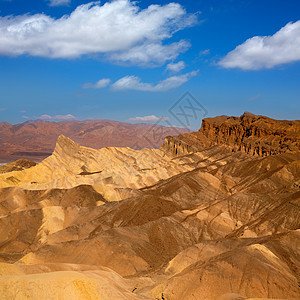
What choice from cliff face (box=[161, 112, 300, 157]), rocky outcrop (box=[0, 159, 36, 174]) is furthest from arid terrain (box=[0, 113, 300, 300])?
rocky outcrop (box=[0, 159, 36, 174])

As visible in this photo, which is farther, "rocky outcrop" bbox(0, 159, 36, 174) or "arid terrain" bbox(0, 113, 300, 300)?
"rocky outcrop" bbox(0, 159, 36, 174)

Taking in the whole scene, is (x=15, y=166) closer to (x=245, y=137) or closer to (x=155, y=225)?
(x=245, y=137)

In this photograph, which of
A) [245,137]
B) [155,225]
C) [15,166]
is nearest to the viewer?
[155,225]

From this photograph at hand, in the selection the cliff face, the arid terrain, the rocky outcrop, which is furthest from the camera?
the rocky outcrop

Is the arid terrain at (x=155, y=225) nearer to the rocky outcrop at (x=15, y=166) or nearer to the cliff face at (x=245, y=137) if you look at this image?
the cliff face at (x=245, y=137)

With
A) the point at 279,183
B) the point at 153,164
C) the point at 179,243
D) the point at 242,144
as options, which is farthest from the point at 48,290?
the point at 242,144

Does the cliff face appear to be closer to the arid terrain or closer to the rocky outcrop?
the arid terrain

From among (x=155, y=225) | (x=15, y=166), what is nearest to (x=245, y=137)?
(x=155, y=225)
